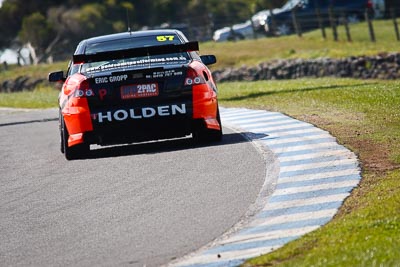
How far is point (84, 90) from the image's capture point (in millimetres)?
14156

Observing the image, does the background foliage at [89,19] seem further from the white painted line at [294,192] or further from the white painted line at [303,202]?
the white painted line at [303,202]

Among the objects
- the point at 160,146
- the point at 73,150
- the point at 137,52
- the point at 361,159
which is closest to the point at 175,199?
the point at 361,159

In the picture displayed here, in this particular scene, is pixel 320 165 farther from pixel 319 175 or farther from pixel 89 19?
pixel 89 19

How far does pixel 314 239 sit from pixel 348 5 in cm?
4223

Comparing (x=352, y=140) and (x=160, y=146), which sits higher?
(x=352, y=140)

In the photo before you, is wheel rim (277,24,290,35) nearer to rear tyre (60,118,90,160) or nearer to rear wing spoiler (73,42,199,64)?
rear wing spoiler (73,42,199,64)

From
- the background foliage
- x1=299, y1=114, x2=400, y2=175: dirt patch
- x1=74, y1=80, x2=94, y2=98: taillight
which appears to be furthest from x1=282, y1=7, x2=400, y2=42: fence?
x1=74, y1=80, x2=94, y2=98: taillight

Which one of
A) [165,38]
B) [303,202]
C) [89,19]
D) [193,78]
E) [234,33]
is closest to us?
[303,202]

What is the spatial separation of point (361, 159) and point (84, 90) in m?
3.51

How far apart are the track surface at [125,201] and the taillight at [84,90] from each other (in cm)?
74

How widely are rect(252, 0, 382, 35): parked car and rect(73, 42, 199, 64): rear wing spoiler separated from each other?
33.1 m

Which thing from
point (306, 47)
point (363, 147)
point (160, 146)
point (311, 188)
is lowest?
point (306, 47)

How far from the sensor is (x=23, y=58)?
53906 millimetres

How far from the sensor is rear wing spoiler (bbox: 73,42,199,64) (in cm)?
1464
